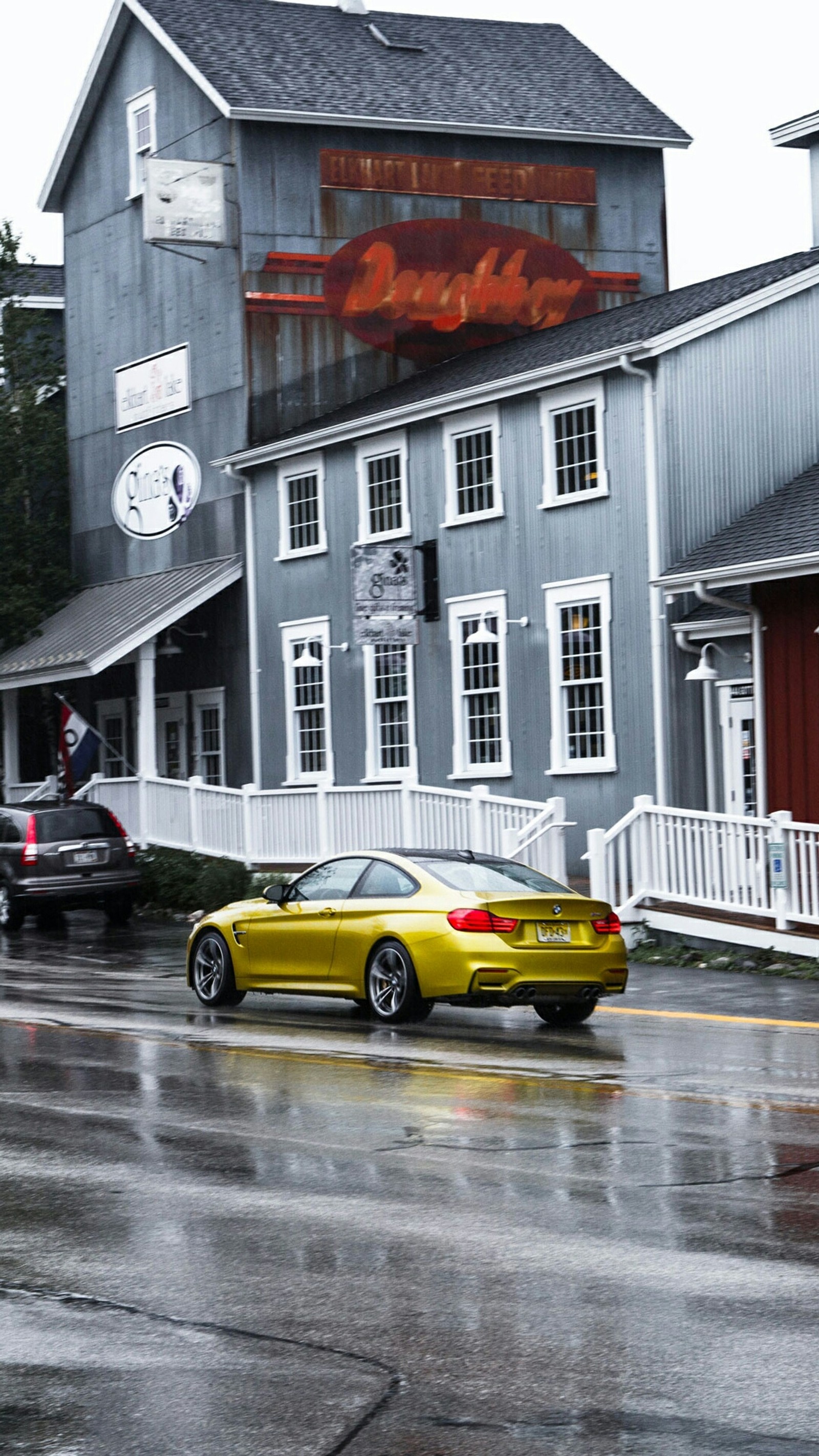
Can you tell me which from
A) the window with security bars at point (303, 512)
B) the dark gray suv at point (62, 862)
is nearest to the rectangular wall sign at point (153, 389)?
the window with security bars at point (303, 512)

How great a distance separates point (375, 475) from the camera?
29.6 m

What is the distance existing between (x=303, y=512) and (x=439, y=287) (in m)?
4.89

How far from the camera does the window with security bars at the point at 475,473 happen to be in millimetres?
27281

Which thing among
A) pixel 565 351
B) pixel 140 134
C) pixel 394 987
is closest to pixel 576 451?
pixel 565 351

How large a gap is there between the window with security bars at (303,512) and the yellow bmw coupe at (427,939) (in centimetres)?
1458

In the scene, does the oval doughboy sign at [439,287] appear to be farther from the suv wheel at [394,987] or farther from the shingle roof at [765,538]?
the suv wheel at [394,987]

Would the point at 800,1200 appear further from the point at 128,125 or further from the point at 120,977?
the point at 128,125

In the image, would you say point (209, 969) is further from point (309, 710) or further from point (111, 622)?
point (111, 622)

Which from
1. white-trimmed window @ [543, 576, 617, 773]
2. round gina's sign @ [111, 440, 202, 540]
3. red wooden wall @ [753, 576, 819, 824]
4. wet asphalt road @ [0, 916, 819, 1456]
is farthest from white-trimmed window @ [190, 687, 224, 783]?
wet asphalt road @ [0, 916, 819, 1456]

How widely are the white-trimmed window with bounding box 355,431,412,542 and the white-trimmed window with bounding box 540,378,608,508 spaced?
10.6 ft

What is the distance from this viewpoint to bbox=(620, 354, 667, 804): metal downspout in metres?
24.0

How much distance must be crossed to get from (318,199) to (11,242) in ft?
22.0

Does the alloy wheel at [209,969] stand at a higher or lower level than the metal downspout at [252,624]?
lower

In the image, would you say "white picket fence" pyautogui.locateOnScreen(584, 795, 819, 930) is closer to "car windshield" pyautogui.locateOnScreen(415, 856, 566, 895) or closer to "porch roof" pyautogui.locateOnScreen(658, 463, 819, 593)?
"porch roof" pyautogui.locateOnScreen(658, 463, 819, 593)
